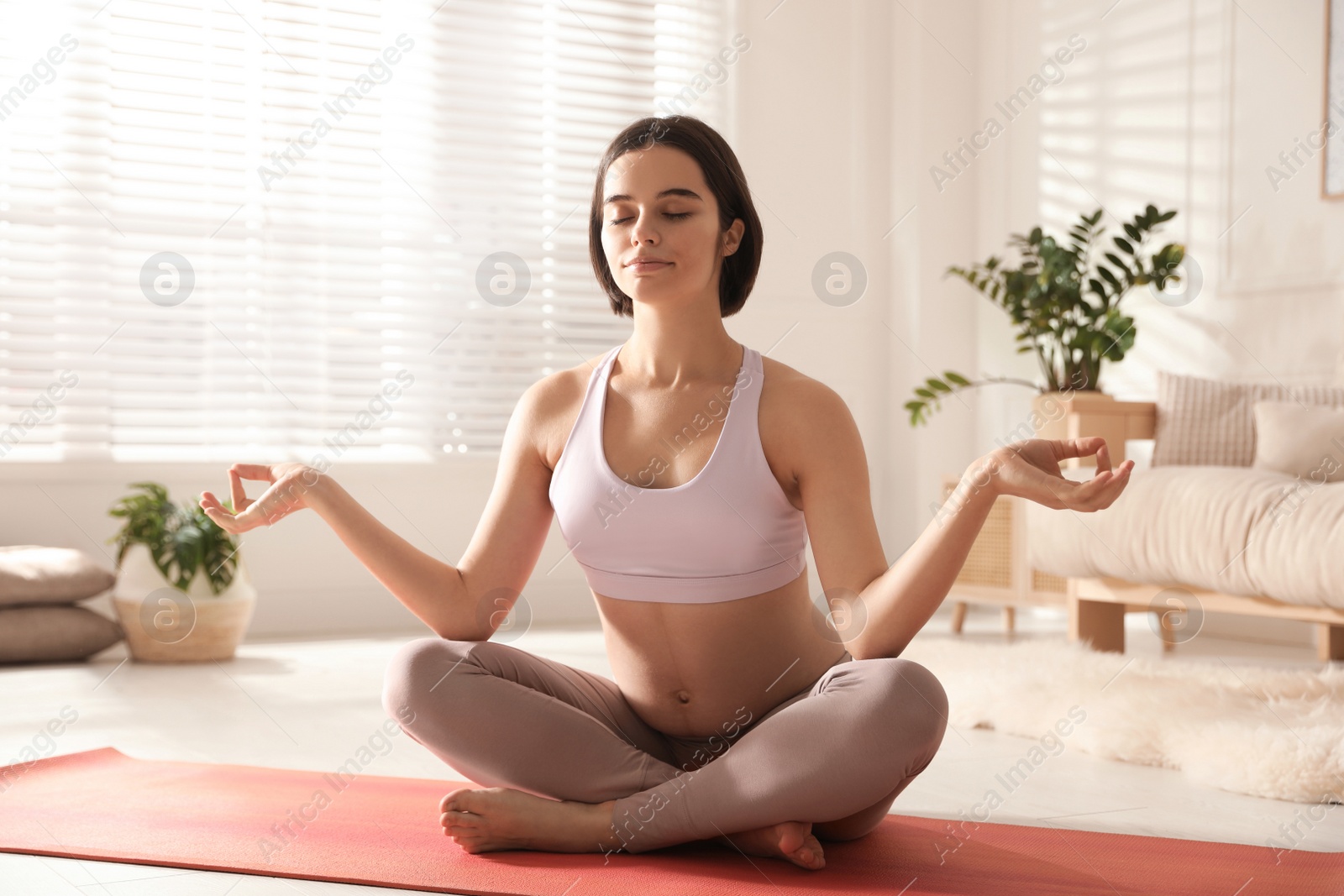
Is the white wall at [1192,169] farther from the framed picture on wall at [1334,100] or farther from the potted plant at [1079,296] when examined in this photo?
the potted plant at [1079,296]

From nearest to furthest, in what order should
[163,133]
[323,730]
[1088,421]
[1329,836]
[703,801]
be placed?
[703,801] < [1329,836] < [323,730] < [1088,421] < [163,133]

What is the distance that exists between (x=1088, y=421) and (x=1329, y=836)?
185cm

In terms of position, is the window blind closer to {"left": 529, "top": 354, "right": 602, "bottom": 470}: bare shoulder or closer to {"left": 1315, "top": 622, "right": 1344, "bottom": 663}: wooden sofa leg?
{"left": 1315, "top": 622, "right": 1344, "bottom": 663}: wooden sofa leg

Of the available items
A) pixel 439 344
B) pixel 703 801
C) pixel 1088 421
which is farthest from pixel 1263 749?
pixel 439 344

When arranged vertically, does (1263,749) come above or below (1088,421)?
below

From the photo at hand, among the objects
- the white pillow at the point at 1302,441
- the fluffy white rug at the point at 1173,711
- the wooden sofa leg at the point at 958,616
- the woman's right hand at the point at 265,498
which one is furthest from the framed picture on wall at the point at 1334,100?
the woman's right hand at the point at 265,498

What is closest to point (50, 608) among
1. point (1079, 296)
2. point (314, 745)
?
point (314, 745)

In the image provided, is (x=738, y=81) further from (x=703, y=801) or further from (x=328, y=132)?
(x=703, y=801)

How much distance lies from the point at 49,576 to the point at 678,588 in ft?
8.07

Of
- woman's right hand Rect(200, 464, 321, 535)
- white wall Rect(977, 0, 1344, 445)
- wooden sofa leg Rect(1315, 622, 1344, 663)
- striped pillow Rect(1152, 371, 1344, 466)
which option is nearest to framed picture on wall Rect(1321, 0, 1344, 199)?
white wall Rect(977, 0, 1344, 445)

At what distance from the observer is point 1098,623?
10.8ft

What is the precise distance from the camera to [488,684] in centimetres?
146

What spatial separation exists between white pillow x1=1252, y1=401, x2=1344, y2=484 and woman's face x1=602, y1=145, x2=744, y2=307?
2007 mm

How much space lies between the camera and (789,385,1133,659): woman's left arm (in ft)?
3.98
